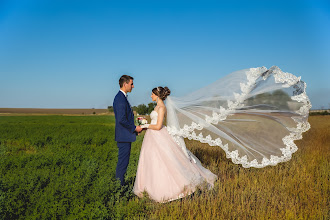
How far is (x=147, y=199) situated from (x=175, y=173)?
70 cm

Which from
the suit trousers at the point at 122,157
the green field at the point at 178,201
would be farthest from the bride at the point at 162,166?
the suit trousers at the point at 122,157

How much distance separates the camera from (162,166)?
17.9 feet

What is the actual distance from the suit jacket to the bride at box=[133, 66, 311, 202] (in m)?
0.37

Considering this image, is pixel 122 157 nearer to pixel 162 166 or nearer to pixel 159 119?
pixel 162 166

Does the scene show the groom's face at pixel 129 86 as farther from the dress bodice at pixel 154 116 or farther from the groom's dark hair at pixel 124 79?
the dress bodice at pixel 154 116

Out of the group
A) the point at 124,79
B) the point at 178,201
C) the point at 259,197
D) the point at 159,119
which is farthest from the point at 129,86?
the point at 259,197

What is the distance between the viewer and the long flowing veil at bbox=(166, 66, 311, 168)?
217 inches

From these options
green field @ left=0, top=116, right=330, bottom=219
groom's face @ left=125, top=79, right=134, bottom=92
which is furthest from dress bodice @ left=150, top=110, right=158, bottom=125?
green field @ left=0, top=116, right=330, bottom=219

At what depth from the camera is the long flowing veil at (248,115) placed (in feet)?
18.1

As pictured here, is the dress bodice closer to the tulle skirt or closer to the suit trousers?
the tulle skirt

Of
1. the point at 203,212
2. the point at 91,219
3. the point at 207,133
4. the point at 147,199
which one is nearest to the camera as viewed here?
the point at 91,219

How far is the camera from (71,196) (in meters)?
4.77

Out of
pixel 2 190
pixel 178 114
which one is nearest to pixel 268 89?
pixel 178 114

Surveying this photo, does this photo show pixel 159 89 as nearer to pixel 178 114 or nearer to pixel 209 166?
pixel 178 114
